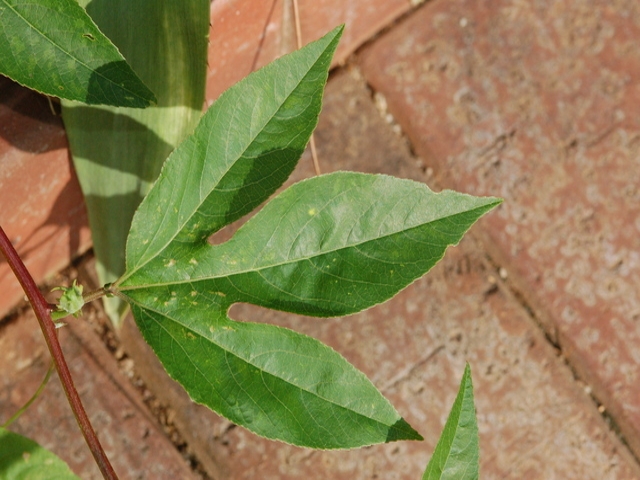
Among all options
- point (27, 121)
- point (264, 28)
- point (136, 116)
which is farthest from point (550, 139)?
point (27, 121)

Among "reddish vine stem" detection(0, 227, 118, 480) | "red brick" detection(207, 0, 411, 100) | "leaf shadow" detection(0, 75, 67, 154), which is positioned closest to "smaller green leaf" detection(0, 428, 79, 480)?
"reddish vine stem" detection(0, 227, 118, 480)

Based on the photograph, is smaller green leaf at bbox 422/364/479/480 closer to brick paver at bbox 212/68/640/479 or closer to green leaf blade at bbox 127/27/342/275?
green leaf blade at bbox 127/27/342/275

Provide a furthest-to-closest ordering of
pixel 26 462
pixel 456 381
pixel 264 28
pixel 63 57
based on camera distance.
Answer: pixel 456 381 → pixel 264 28 → pixel 26 462 → pixel 63 57

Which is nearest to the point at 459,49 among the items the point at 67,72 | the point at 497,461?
the point at 497,461

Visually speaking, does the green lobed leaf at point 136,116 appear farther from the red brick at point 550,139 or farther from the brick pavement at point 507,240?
the red brick at point 550,139

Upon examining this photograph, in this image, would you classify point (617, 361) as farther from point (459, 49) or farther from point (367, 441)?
point (367, 441)

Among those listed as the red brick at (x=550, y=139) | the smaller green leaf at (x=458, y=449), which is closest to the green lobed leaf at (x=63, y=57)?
the smaller green leaf at (x=458, y=449)

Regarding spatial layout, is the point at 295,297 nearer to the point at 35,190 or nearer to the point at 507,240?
the point at 35,190

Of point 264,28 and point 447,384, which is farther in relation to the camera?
point 447,384
